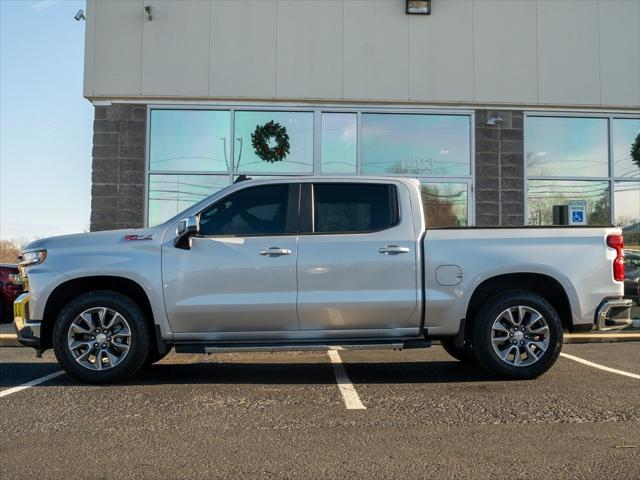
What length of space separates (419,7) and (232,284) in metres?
8.48

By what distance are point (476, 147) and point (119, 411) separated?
9416 millimetres

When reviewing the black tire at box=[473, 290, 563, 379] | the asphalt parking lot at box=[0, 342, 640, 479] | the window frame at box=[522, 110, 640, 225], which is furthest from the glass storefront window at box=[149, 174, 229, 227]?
the black tire at box=[473, 290, 563, 379]

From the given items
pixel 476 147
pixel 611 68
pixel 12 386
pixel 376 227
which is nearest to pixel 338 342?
pixel 376 227

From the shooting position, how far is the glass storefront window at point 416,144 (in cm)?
1230

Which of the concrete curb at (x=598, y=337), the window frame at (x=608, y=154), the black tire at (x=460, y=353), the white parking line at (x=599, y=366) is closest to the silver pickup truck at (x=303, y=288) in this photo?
the white parking line at (x=599, y=366)

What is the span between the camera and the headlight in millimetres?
5836

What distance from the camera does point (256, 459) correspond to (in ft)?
12.1

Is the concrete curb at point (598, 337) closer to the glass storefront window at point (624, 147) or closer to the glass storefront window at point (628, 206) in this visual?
the glass storefront window at point (628, 206)

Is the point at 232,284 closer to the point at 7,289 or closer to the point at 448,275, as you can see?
the point at 448,275

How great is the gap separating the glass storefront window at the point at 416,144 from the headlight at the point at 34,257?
24.6 feet

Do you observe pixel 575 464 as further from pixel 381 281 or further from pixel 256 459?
pixel 381 281

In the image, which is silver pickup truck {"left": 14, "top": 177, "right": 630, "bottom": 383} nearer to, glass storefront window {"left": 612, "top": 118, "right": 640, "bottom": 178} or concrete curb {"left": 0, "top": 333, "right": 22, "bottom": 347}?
concrete curb {"left": 0, "top": 333, "right": 22, "bottom": 347}

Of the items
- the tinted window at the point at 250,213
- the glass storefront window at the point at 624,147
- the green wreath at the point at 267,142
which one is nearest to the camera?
the tinted window at the point at 250,213

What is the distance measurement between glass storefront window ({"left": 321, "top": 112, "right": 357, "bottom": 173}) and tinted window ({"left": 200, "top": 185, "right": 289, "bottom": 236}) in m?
6.23
